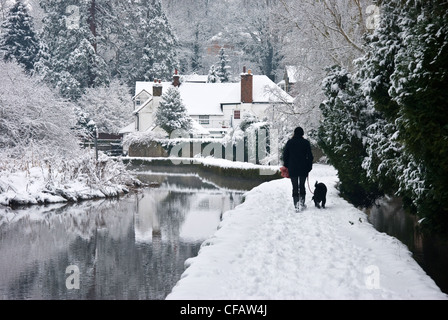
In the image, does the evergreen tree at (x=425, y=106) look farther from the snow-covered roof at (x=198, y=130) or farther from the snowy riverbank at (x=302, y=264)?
the snow-covered roof at (x=198, y=130)

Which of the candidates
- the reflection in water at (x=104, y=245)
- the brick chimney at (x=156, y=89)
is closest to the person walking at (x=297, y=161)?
the reflection in water at (x=104, y=245)

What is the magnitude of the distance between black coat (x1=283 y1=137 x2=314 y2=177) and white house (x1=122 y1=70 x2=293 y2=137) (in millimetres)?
38953

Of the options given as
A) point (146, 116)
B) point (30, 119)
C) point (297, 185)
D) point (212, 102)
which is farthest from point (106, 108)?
point (297, 185)

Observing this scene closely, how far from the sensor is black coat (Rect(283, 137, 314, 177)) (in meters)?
11.5

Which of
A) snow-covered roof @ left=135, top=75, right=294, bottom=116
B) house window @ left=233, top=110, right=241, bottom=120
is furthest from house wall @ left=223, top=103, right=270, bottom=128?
snow-covered roof @ left=135, top=75, right=294, bottom=116

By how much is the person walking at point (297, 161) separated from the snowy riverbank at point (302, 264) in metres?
1.15

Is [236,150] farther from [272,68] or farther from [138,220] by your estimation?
[272,68]

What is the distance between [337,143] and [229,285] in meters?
7.57

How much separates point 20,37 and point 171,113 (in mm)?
25278

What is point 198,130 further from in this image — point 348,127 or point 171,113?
point 348,127

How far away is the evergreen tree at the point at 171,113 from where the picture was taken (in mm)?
46719

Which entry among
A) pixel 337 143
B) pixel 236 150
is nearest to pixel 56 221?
pixel 337 143

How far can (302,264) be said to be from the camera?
21.6 feet

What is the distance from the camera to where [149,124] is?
178 feet
